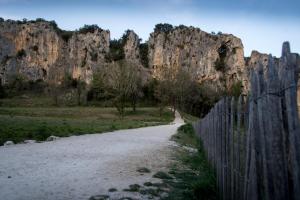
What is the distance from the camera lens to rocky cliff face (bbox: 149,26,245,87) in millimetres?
153238

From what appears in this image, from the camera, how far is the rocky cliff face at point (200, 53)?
15324cm

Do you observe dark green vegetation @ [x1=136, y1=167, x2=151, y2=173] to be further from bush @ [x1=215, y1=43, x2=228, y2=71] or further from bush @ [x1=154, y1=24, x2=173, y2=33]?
bush @ [x1=154, y1=24, x2=173, y2=33]

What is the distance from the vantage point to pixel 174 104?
8844 centimetres

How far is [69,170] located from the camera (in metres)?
11.1

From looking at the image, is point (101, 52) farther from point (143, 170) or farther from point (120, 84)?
point (143, 170)

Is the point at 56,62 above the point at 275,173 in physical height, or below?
above

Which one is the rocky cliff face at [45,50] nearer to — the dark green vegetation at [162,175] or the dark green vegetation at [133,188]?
the dark green vegetation at [162,175]

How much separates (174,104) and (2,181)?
3141 inches

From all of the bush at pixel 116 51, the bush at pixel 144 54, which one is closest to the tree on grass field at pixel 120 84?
the bush at pixel 116 51

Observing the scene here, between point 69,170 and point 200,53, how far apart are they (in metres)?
147

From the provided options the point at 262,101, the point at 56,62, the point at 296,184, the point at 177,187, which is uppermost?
the point at 56,62

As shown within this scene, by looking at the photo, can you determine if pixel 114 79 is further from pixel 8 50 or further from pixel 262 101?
pixel 8 50

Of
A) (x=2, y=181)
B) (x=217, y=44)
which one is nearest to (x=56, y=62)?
(x=217, y=44)

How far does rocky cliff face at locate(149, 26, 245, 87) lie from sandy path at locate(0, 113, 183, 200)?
13773cm
